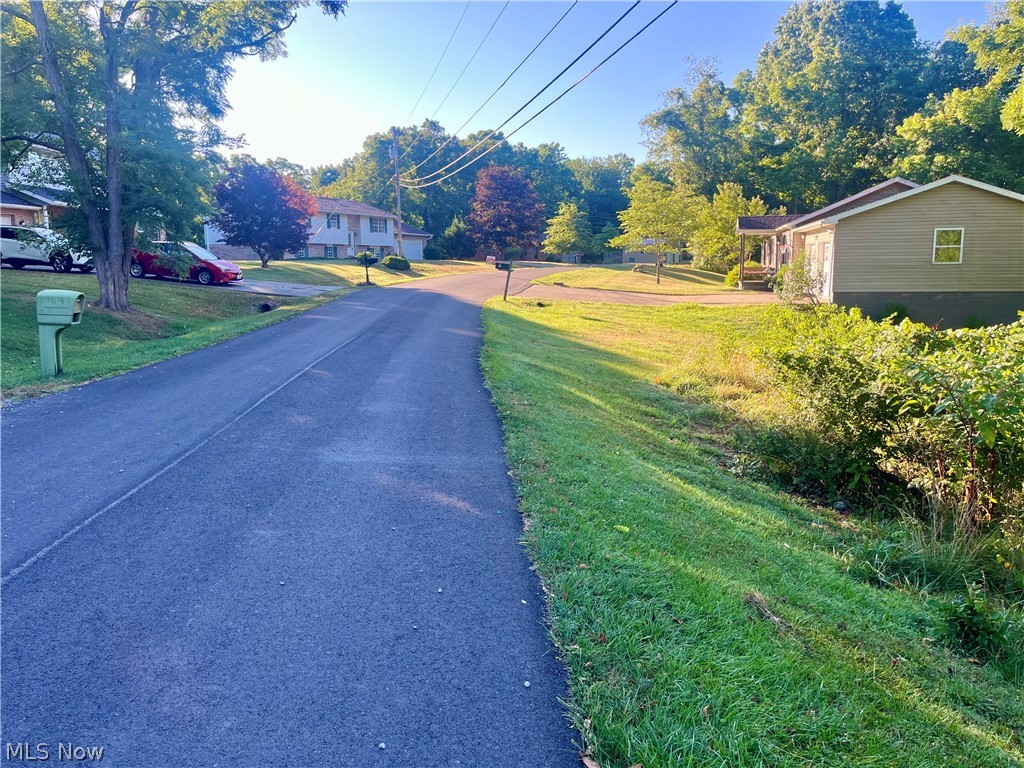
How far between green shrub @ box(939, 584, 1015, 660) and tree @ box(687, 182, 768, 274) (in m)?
40.0

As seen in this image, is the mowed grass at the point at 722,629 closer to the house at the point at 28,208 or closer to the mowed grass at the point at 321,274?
the mowed grass at the point at 321,274

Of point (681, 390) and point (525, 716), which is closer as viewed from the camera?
point (525, 716)

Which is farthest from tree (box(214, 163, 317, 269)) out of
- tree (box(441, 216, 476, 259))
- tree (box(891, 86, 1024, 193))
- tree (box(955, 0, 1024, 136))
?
tree (box(891, 86, 1024, 193))

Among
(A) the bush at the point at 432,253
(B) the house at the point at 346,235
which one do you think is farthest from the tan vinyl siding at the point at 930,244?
(A) the bush at the point at 432,253

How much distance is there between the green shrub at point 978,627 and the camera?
4.21 m

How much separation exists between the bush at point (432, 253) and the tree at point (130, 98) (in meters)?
44.8

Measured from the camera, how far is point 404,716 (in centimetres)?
270

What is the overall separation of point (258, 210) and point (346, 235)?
17.2 m

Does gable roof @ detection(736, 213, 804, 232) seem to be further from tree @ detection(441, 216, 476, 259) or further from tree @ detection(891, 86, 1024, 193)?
tree @ detection(441, 216, 476, 259)

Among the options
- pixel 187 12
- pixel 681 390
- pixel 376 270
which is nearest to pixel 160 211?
pixel 187 12

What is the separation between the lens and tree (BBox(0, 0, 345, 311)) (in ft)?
47.4

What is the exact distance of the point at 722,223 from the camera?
138ft

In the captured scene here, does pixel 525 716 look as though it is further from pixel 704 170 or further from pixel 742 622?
pixel 704 170

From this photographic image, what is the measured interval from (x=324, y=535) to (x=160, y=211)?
14.6 meters
